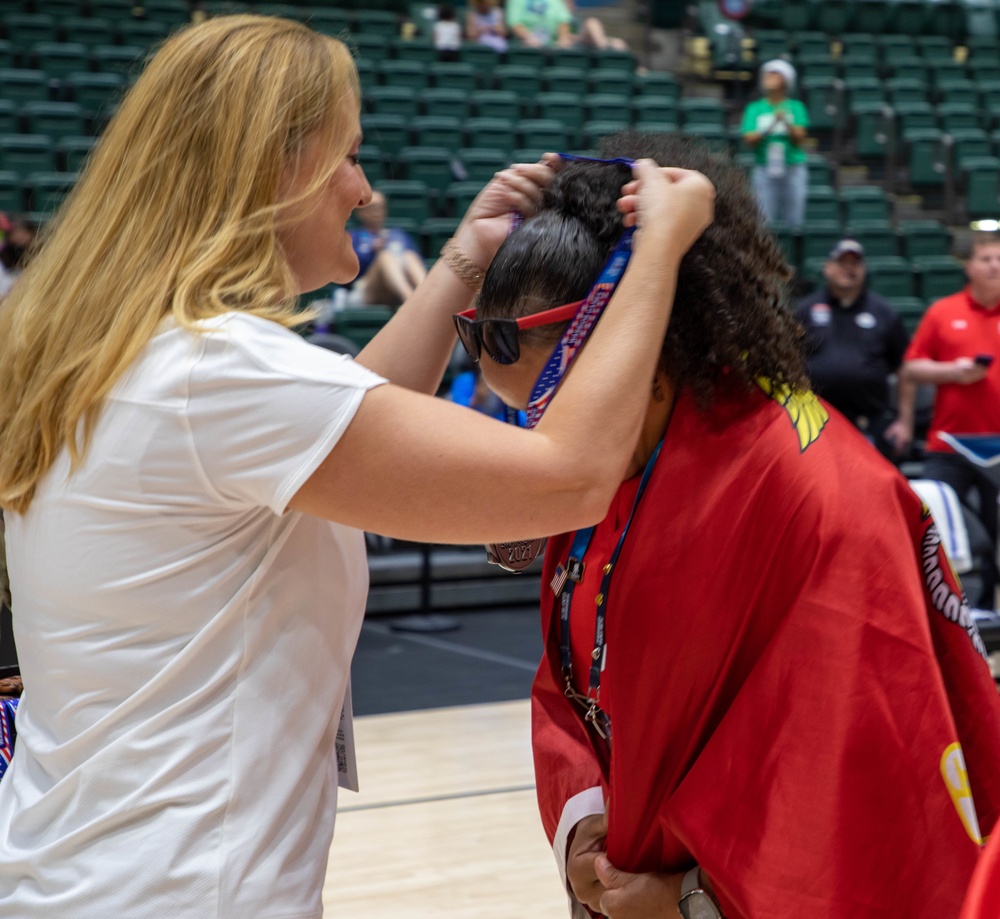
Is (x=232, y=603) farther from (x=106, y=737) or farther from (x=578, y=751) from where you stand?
(x=578, y=751)

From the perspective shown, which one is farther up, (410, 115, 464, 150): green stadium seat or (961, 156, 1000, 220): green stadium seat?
(410, 115, 464, 150): green stadium seat

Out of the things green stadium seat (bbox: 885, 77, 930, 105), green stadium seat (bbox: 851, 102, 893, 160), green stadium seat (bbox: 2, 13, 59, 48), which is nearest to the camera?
green stadium seat (bbox: 2, 13, 59, 48)

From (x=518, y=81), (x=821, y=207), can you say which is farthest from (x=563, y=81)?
(x=821, y=207)

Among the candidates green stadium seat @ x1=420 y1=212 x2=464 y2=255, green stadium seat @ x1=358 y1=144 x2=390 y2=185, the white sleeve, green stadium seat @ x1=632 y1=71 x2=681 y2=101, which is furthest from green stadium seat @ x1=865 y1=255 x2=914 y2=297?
the white sleeve

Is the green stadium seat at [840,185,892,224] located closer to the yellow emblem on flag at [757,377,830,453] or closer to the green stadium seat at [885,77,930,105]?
the green stadium seat at [885,77,930,105]

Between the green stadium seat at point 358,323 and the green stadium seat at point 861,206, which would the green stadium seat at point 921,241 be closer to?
the green stadium seat at point 861,206

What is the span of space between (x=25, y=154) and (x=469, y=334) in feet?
24.8

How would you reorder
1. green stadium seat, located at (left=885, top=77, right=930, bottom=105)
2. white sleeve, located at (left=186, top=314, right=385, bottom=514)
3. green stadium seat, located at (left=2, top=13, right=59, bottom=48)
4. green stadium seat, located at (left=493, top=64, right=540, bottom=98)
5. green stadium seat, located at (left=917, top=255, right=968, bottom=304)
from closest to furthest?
1. white sleeve, located at (left=186, top=314, right=385, bottom=514)
2. green stadium seat, located at (left=917, top=255, right=968, bottom=304)
3. green stadium seat, located at (left=2, top=13, right=59, bottom=48)
4. green stadium seat, located at (left=493, top=64, right=540, bottom=98)
5. green stadium seat, located at (left=885, top=77, right=930, bottom=105)

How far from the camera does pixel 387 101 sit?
9.88m

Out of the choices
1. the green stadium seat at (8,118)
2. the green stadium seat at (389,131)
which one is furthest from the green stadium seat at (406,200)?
the green stadium seat at (8,118)

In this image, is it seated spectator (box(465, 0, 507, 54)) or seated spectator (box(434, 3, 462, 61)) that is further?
seated spectator (box(465, 0, 507, 54))

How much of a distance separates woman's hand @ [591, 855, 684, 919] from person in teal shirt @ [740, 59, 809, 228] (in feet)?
26.4

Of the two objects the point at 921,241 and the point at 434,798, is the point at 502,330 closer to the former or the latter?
the point at 434,798

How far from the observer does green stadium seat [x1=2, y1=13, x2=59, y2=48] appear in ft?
32.6
